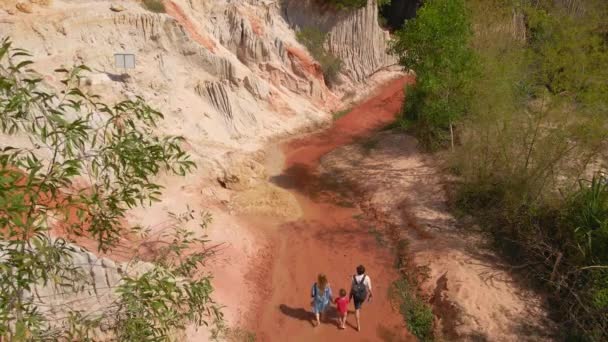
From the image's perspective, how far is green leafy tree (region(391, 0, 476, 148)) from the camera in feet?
37.2

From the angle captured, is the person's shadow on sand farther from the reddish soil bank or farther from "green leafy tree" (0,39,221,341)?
"green leafy tree" (0,39,221,341)

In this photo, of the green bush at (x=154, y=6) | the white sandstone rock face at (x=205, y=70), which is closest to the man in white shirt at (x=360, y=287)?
the white sandstone rock face at (x=205, y=70)

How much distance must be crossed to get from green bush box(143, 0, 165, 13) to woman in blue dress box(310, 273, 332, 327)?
11.5m

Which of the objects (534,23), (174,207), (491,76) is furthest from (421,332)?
(534,23)

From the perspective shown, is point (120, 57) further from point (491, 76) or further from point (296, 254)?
Answer: point (491, 76)

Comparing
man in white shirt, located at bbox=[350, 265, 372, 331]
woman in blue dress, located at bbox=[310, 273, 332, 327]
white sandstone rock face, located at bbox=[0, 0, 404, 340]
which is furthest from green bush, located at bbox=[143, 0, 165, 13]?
man in white shirt, located at bbox=[350, 265, 372, 331]

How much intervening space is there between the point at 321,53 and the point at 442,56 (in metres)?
10.2

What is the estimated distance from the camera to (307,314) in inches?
328

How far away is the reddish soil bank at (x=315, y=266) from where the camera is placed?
8023 mm

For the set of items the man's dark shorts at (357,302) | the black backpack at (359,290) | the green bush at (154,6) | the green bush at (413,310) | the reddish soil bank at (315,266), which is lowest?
the green bush at (413,310)

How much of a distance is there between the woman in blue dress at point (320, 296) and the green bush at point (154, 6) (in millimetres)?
11490

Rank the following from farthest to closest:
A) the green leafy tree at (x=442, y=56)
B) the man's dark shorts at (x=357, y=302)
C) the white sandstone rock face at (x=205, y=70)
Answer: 1. the white sandstone rock face at (x=205, y=70)
2. the green leafy tree at (x=442, y=56)
3. the man's dark shorts at (x=357, y=302)

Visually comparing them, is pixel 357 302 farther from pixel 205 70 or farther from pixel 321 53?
pixel 321 53

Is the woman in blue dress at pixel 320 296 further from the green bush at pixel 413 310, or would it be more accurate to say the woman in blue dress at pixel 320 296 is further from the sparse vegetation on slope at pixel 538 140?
the sparse vegetation on slope at pixel 538 140
